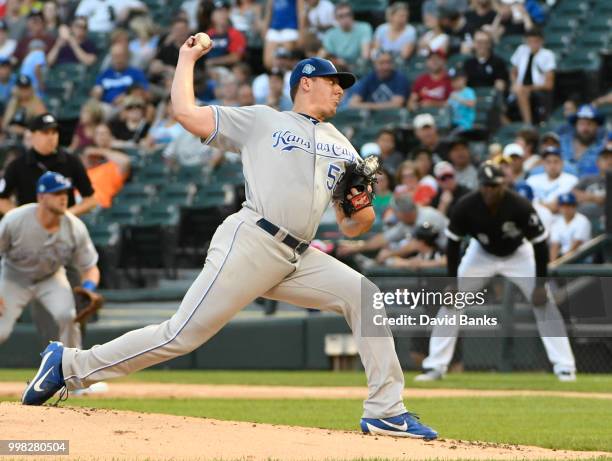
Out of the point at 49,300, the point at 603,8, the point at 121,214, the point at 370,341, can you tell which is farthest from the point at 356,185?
the point at 603,8

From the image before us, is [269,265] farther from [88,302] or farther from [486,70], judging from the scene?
[486,70]

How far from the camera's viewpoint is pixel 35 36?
70.1 ft

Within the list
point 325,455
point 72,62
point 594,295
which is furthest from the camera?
point 72,62

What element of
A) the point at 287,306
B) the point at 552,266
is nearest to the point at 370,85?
the point at 287,306

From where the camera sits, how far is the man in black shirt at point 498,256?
12.0 metres

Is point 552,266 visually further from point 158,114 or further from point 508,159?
point 158,114

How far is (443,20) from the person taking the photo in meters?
17.8

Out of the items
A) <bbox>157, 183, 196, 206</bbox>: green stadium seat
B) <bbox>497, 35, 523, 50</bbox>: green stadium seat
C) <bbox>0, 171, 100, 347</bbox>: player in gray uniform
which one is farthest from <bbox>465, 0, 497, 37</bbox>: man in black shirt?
<bbox>0, 171, 100, 347</bbox>: player in gray uniform

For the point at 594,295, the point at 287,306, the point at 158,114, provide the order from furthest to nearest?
1. the point at 158,114
2. the point at 287,306
3. the point at 594,295

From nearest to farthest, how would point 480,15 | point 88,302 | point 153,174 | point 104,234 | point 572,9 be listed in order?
point 88,302, point 104,234, point 480,15, point 572,9, point 153,174

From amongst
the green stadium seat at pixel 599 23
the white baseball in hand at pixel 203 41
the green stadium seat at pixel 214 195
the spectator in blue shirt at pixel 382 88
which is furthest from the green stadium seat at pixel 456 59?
the white baseball in hand at pixel 203 41

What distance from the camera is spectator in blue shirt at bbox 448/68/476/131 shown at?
1633cm

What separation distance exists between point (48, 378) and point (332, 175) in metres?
1.88

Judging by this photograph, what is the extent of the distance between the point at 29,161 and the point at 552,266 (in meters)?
5.32
